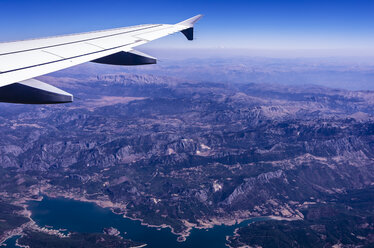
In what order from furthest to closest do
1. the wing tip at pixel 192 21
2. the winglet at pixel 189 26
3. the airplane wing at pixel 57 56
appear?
1. the wing tip at pixel 192 21
2. the winglet at pixel 189 26
3. the airplane wing at pixel 57 56

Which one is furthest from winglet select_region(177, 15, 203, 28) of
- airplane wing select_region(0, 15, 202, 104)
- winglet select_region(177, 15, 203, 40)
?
airplane wing select_region(0, 15, 202, 104)

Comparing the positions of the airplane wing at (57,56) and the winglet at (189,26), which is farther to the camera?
the winglet at (189,26)

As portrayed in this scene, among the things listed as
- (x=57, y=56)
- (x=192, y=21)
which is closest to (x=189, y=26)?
(x=192, y=21)

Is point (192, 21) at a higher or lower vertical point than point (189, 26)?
higher

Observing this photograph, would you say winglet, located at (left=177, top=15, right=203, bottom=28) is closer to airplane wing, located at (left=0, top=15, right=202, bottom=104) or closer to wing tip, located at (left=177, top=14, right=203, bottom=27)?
wing tip, located at (left=177, top=14, right=203, bottom=27)

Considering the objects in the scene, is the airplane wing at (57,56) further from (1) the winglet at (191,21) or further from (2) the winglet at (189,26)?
(1) the winglet at (191,21)

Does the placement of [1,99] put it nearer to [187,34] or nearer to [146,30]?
[146,30]

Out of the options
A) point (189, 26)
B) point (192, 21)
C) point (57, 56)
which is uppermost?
point (192, 21)

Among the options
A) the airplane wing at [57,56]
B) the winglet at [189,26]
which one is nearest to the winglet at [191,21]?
the winglet at [189,26]

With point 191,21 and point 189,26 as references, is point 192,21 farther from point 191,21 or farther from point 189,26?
point 189,26
